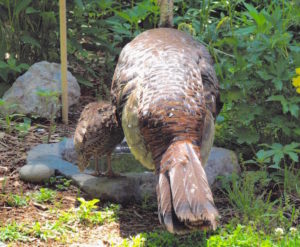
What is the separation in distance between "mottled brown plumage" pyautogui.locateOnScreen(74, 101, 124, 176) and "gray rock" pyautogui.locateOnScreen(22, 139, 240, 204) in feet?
0.67

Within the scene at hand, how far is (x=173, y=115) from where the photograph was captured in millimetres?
4180

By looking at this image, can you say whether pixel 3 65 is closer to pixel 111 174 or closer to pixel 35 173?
pixel 35 173

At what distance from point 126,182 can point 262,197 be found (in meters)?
1.19

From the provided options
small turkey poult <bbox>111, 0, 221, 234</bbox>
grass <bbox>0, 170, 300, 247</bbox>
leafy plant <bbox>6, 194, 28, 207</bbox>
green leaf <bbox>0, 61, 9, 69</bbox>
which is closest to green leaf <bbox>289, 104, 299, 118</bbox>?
grass <bbox>0, 170, 300, 247</bbox>

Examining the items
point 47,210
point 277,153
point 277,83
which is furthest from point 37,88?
point 277,153

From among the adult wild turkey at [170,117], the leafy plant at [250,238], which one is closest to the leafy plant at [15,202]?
the adult wild turkey at [170,117]

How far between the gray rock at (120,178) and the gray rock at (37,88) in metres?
1.05

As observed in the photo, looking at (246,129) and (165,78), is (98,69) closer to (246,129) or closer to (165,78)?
(246,129)

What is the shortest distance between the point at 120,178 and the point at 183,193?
1559 millimetres

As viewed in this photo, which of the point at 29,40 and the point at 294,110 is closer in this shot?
the point at 294,110

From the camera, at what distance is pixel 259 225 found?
180 inches

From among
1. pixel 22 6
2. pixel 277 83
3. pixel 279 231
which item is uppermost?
pixel 22 6

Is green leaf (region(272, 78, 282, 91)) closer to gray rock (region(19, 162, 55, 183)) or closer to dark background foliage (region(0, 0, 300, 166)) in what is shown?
dark background foliage (region(0, 0, 300, 166))

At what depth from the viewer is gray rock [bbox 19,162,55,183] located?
5.29 meters
